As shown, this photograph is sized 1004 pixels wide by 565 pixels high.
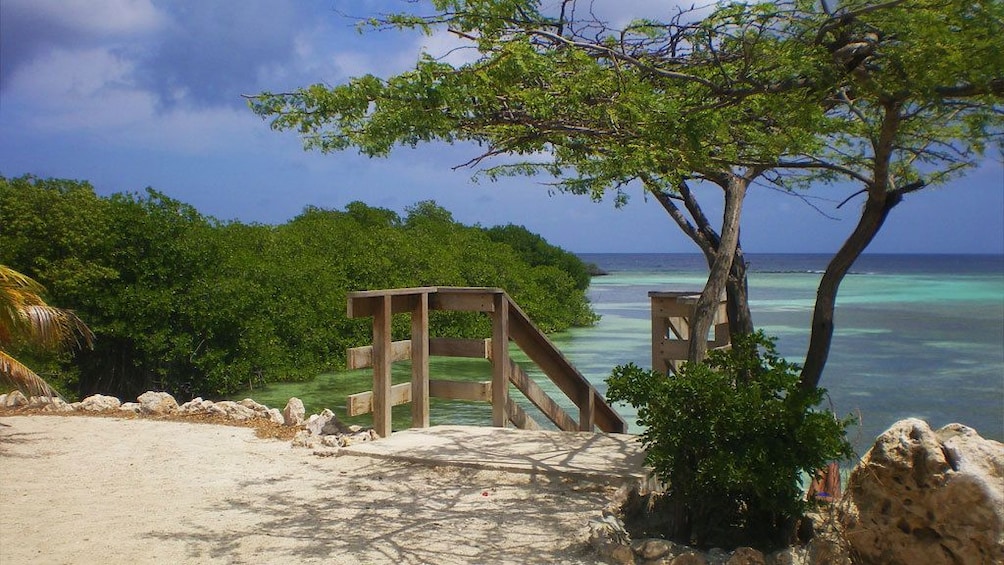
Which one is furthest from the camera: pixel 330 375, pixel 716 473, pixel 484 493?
pixel 330 375

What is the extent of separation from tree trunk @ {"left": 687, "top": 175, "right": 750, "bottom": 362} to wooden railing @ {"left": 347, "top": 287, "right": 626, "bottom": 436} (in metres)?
1.38

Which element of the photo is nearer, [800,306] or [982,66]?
[982,66]

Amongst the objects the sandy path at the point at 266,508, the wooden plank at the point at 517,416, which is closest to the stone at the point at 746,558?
the sandy path at the point at 266,508

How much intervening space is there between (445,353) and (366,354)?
2.73 ft

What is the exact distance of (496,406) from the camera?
780 cm

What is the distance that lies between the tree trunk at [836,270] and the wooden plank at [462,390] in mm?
2712

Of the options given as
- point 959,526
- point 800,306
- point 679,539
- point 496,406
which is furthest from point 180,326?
point 800,306

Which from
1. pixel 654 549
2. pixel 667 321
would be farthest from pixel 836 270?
pixel 654 549

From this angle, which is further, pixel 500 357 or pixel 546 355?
pixel 546 355

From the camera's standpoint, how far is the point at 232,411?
9.05 metres

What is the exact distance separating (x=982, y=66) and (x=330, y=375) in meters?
14.6

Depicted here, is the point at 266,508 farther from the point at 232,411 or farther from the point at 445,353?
the point at 232,411

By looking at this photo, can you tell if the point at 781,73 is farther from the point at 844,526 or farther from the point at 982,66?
the point at 844,526

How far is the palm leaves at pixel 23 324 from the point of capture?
745cm
